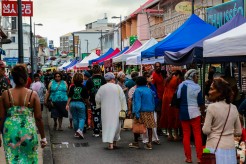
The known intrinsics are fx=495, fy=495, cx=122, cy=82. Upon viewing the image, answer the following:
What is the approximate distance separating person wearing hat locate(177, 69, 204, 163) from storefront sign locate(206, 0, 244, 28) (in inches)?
386

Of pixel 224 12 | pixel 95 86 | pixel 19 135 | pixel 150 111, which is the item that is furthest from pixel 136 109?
pixel 224 12

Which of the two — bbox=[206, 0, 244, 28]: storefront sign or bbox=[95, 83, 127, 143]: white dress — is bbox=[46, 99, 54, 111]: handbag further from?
bbox=[206, 0, 244, 28]: storefront sign

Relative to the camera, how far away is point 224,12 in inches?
810

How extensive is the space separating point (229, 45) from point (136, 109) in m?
3.00

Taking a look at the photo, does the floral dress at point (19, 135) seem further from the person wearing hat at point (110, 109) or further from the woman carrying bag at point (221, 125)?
the person wearing hat at point (110, 109)

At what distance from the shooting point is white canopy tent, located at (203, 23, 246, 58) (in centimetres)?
809

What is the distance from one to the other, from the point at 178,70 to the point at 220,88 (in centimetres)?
507

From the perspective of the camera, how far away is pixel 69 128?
51.1ft

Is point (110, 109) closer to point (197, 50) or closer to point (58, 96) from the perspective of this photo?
point (197, 50)

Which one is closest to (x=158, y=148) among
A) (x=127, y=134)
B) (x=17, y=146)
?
(x=127, y=134)

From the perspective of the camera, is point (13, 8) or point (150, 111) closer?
point (150, 111)

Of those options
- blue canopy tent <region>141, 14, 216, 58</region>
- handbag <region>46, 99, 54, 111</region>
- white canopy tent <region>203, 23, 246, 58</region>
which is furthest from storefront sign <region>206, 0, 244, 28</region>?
white canopy tent <region>203, 23, 246, 58</region>

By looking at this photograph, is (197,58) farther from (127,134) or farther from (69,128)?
(69,128)

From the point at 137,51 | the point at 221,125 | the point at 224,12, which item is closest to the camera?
the point at 221,125
